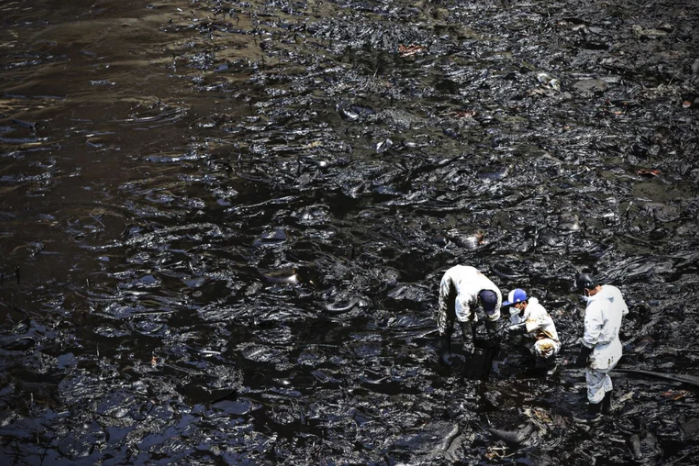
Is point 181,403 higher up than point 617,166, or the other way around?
point 617,166

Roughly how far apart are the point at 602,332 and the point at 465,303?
1.51 metres

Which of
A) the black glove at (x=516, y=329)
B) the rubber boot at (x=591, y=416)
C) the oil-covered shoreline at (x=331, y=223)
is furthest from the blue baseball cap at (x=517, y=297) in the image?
the rubber boot at (x=591, y=416)

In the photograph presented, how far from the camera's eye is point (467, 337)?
819 cm

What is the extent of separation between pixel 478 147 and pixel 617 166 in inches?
92.8

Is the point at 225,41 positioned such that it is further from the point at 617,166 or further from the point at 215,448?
the point at 215,448

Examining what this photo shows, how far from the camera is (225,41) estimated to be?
52.9 ft

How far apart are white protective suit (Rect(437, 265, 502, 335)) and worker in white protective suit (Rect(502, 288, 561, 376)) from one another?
Result: 0.27 metres

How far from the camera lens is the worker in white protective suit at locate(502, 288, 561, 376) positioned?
25.2ft

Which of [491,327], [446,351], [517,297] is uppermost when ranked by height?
[517,297]

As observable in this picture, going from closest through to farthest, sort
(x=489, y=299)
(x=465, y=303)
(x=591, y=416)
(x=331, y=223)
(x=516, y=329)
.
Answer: (x=591, y=416) → (x=489, y=299) → (x=465, y=303) → (x=516, y=329) → (x=331, y=223)

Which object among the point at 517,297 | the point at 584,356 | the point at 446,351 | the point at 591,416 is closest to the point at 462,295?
the point at 517,297

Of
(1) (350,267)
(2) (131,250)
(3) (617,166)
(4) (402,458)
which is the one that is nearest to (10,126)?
(2) (131,250)

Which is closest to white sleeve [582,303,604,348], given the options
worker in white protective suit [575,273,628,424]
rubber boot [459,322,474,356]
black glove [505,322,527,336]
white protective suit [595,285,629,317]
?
worker in white protective suit [575,273,628,424]

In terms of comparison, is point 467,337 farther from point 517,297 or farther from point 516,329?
point 517,297
